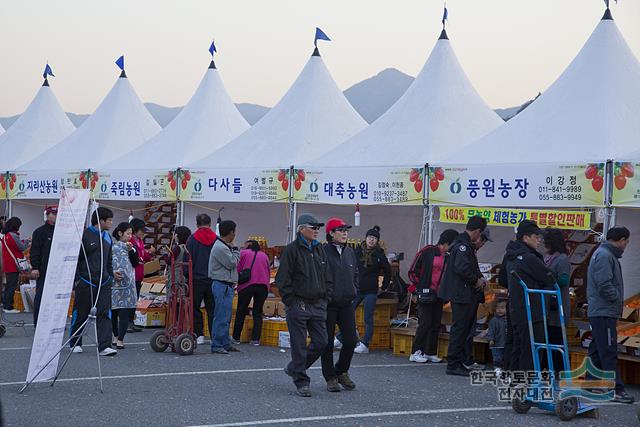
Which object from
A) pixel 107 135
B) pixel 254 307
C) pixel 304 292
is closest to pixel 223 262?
pixel 254 307

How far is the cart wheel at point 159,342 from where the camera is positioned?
421 inches

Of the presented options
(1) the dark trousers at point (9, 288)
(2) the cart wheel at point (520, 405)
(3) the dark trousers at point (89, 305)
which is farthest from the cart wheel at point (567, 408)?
(1) the dark trousers at point (9, 288)

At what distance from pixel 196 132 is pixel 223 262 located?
7.65m

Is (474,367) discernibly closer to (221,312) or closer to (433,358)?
(433,358)

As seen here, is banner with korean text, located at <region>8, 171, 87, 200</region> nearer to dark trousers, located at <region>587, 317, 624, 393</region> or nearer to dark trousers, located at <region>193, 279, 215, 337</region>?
dark trousers, located at <region>193, 279, 215, 337</region>

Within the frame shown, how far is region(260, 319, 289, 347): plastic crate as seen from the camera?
11773 millimetres

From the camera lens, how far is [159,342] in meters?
Answer: 10.7

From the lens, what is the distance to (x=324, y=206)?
51.3 feet

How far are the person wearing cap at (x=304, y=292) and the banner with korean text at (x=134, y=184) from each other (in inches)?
326

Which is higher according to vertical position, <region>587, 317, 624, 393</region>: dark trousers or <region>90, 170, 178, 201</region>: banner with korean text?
<region>90, 170, 178, 201</region>: banner with korean text

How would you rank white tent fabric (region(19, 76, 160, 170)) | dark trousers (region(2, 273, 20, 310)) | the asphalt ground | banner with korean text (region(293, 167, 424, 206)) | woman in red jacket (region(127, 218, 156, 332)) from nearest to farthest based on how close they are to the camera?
the asphalt ground → banner with korean text (region(293, 167, 424, 206)) → woman in red jacket (region(127, 218, 156, 332)) → dark trousers (region(2, 273, 20, 310)) → white tent fabric (region(19, 76, 160, 170))

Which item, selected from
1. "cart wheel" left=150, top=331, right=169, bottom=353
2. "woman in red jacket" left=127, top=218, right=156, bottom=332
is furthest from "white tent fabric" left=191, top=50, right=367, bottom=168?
"cart wheel" left=150, top=331, right=169, bottom=353

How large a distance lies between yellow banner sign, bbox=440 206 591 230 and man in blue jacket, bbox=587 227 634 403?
2.02 m

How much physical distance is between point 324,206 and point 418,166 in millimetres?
3717
